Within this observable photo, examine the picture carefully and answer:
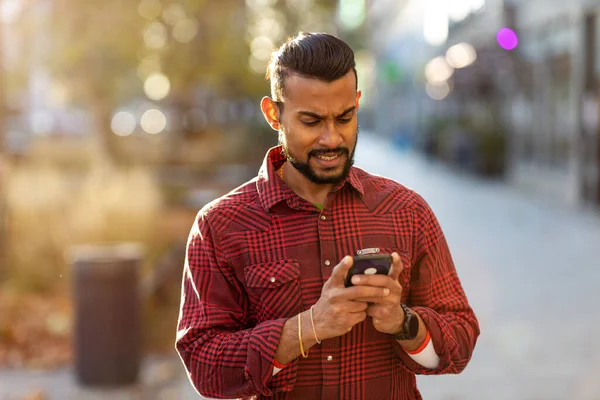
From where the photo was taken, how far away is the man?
103 inches

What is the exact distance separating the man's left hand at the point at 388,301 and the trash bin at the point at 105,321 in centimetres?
525

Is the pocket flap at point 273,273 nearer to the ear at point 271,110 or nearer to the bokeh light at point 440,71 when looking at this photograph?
the ear at point 271,110

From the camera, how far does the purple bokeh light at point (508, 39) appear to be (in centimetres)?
2881

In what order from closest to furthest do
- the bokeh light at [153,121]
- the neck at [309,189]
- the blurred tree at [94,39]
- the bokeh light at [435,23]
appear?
the neck at [309,189] → the blurred tree at [94,39] → the bokeh light at [153,121] → the bokeh light at [435,23]

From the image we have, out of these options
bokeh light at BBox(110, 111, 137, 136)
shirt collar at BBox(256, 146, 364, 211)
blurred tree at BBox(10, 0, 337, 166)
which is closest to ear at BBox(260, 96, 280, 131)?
shirt collar at BBox(256, 146, 364, 211)

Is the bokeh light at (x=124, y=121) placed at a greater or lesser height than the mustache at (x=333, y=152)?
lesser

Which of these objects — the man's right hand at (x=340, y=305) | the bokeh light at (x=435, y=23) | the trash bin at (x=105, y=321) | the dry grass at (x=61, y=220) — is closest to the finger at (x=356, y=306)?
the man's right hand at (x=340, y=305)

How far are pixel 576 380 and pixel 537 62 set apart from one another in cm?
2012

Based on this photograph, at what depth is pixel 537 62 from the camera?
26.5m

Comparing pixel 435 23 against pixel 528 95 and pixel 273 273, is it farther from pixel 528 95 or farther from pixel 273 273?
pixel 273 273

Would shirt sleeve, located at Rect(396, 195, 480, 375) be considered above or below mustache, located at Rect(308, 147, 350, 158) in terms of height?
below

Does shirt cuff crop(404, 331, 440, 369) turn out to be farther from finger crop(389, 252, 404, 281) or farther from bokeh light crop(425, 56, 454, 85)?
bokeh light crop(425, 56, 454, 85)

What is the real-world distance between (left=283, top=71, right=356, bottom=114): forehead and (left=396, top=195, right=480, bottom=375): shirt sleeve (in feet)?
1.36

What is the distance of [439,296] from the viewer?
A: 110 inches
